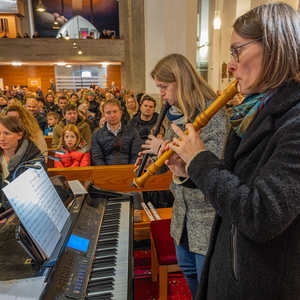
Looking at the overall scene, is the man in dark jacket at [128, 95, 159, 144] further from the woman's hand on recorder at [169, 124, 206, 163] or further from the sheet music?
the woman's hand on recorder at [169, 124, 206, 163]

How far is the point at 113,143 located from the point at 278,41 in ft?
9.04

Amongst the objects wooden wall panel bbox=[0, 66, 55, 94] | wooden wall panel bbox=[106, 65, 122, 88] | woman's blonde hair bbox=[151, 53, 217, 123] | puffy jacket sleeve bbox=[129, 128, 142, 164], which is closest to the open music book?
woman's blonde hair bbox=[151, 53, 217, 123]

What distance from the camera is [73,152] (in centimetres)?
338

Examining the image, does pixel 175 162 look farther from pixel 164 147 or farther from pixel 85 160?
pixel 85 160

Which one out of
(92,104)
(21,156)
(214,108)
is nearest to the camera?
(214,108)

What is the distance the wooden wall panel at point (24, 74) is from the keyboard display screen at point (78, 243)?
20.9m

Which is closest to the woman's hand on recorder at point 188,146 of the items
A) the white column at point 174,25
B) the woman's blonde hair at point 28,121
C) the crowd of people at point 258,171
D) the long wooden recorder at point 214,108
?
the crowd of people at point 258,171

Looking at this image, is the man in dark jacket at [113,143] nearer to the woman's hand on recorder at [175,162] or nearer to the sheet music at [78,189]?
the sheet music at [78,189]

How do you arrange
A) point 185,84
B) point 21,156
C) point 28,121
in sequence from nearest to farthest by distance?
point 185,84, point 21,156, point 28,121

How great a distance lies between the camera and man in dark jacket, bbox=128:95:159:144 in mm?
4586

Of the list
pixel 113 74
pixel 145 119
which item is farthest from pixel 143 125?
pixel 113 74

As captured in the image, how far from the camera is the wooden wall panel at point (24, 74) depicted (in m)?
19.6

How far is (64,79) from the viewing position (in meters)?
19.7

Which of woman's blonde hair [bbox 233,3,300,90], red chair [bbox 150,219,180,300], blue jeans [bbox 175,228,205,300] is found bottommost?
red chair [bbox 150,219,180,300]
